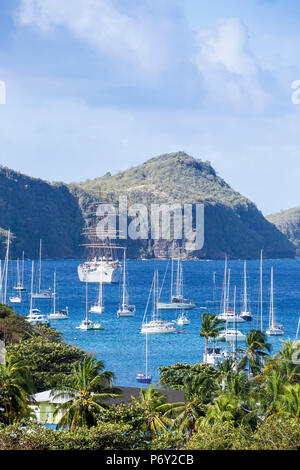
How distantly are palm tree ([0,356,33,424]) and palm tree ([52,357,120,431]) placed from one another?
43.8 inches

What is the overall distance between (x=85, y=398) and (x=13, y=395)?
251cm

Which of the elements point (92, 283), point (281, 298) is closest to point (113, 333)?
point (281, 298)

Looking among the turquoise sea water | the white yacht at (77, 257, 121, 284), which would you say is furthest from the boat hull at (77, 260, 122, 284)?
the turquoise sea water

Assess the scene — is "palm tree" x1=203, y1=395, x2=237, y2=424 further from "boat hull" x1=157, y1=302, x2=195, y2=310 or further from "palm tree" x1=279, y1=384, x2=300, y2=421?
"boat hull" x1=157, y1=302, x2=195, y2=310

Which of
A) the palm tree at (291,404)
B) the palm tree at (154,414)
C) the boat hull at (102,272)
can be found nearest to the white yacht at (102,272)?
the boat hull at (102,272)

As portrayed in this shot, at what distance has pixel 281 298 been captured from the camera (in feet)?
395

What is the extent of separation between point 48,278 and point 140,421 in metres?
140

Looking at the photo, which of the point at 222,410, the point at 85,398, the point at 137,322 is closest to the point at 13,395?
the point at 85,398

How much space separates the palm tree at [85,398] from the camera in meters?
20.9

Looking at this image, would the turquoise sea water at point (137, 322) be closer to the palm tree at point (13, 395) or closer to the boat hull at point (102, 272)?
the boat hull at point (102, 272)

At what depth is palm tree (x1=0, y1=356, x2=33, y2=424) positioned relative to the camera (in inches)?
851

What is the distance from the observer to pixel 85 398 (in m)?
21.6

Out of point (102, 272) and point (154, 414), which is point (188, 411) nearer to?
point (154, 414)

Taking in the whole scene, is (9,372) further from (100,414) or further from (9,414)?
(100,414)
